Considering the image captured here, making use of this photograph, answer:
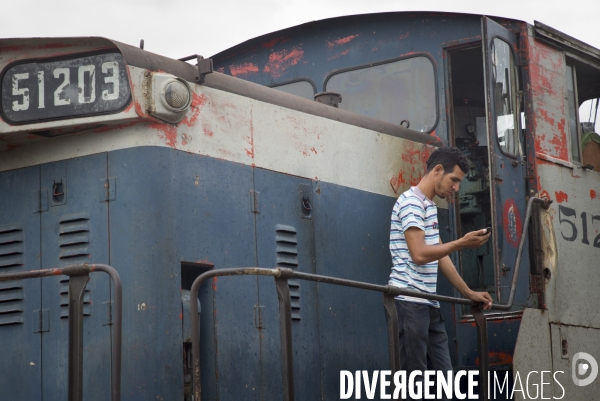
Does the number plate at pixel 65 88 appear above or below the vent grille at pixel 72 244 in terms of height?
above

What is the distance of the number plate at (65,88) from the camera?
13.0ft

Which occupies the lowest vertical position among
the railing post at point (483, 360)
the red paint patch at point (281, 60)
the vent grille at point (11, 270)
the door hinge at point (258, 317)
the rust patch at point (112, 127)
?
the railing post at point (483, 360)

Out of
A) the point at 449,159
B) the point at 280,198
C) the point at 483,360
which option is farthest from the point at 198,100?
the point at 483,360

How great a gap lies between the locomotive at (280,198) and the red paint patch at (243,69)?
372 millimetres

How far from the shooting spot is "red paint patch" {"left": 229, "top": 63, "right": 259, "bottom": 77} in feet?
21.5

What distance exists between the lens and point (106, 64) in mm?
3967

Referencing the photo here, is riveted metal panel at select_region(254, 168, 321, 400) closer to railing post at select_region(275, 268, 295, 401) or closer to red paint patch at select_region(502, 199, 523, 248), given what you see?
railing post at select_region(275, 268, 295, 401)

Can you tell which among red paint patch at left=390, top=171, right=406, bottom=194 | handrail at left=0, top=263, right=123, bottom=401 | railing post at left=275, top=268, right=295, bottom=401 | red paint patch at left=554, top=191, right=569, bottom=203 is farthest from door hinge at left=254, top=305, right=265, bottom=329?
red paint patch at left=554, top=191, right=569, bottom=203

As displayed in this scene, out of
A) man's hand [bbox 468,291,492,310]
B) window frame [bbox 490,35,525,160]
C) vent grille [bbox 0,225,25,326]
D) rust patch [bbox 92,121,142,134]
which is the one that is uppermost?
window frame [bbox 490,35,525,160]

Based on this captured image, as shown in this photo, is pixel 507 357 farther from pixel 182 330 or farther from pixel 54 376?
pixel 54 376

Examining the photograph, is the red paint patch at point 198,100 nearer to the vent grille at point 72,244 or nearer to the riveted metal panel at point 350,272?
the vent grille at point 72,244

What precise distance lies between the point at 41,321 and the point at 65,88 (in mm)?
1046

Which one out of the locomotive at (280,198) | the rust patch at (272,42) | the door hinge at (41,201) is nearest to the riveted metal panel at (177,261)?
the locomotive at (280,198)

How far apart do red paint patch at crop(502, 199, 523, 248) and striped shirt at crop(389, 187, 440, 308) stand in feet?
2.25
